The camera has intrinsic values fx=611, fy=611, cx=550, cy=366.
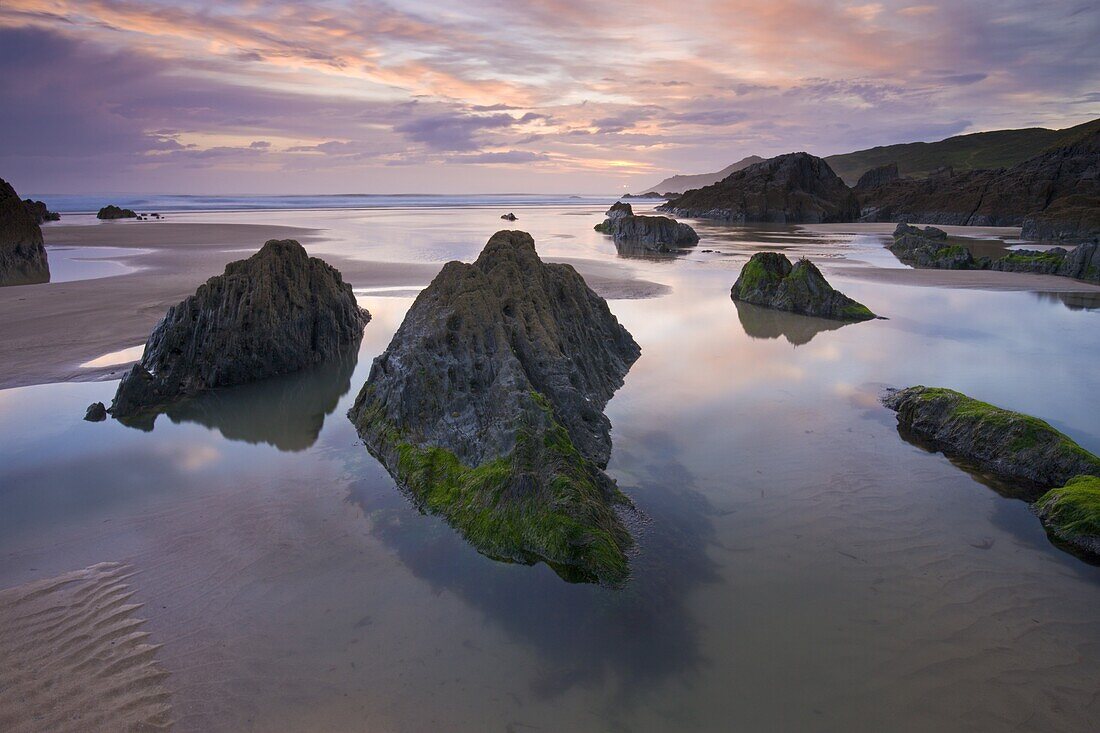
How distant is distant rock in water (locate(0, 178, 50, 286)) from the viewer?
75.9 feet

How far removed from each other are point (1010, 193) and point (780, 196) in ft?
76.0

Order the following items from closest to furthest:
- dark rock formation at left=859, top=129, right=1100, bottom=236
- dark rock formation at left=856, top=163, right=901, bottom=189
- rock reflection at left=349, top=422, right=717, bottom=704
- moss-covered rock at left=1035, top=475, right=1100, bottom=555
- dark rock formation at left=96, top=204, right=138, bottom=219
A: rock reflection at left=349, top=422, right=717, bottom=704
moss-covered rock at left=1035, top=475, right=1100, bottom=555
dark rock formation at left=859, top=129, right=1100, bottom=236
dark rock formation at left=96, top=204, right=138, bottom=219
dark rock formation at left=856, top=163, right=901, bottom=189

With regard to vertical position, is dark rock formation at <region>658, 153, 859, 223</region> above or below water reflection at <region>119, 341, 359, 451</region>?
above

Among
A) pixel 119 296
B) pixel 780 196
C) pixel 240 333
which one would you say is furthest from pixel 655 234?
pixel 780 196

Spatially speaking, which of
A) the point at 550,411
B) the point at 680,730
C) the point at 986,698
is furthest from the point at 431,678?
the point at 986,698

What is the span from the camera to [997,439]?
837 centimetres

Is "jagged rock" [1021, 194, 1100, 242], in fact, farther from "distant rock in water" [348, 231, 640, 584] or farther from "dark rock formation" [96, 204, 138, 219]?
"dark rock formation" [96, 204, 138, 219]

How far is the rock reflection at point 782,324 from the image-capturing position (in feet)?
50.5

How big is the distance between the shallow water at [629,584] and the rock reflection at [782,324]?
177 inches

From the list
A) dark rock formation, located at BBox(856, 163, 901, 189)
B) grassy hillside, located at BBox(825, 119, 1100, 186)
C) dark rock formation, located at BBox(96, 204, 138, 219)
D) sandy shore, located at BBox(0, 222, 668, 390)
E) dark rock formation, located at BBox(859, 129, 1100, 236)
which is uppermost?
grassy hillside, located at BBox(825, 119, 1100, 186)

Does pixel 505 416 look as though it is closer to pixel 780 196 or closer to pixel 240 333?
pixel 240 333

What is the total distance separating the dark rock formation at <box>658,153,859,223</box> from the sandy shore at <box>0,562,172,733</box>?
2993 inches

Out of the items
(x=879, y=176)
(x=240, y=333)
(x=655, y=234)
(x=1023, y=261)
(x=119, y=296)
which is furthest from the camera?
(x=879, y=176)

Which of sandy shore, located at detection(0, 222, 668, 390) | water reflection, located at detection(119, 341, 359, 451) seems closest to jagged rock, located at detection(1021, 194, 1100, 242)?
sandy shore, located at detection(0, 222, 668, 390)
